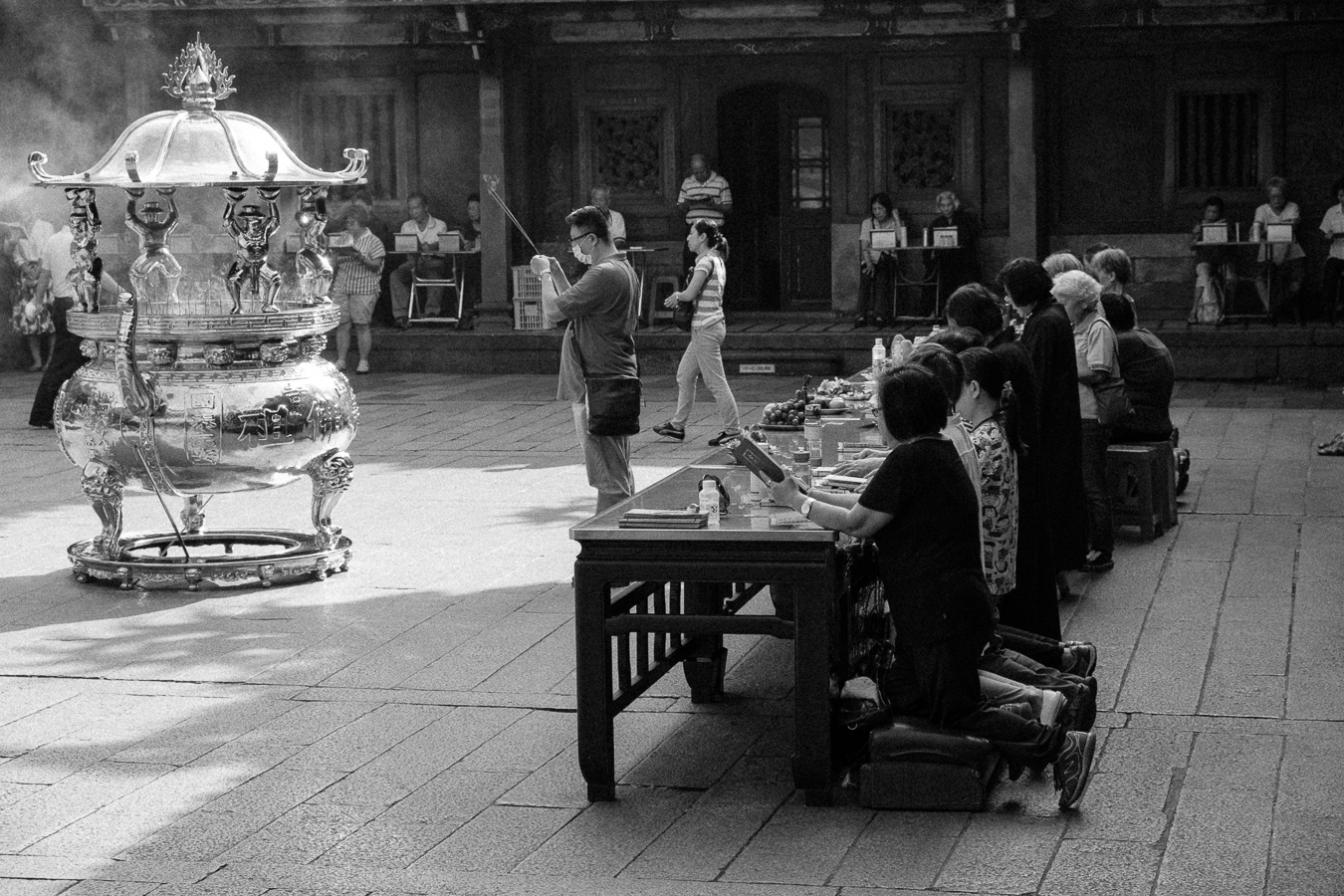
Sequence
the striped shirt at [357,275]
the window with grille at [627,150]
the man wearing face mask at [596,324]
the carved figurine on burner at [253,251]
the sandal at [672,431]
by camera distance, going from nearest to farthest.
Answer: the man wearing face mask at [596,324], the carved figurine on burner at [253,251], the sandal at [672,431], the striped shirt at [357,275], the window with grille at [627,150]

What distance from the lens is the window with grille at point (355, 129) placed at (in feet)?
69.4

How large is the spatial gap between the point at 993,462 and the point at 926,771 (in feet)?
5.02

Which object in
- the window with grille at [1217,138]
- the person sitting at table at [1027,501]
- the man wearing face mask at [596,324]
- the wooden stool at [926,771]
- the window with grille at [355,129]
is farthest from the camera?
the window with grille at [355,129]

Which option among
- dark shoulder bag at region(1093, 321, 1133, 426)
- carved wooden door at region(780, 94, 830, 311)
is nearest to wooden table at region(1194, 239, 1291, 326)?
carved wooden door at region(780, 94, 830, 311)

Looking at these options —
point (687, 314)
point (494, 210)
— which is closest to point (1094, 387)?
point (687, 314)

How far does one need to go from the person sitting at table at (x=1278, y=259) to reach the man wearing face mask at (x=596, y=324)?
11.0 meters

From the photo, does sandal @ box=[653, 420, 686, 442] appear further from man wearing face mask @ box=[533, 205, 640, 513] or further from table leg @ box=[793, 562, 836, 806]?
table leg @ box=[793, 562, 836, 806]

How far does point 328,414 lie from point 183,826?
3.88 m

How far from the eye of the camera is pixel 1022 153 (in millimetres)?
18875

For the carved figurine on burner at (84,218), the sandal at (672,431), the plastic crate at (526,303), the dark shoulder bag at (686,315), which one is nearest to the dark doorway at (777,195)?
the plastic crate at (526,303)

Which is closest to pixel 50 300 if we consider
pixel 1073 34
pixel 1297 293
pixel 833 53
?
pixel 833 53

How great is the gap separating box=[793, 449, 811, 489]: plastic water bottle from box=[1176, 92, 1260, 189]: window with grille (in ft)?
44.4

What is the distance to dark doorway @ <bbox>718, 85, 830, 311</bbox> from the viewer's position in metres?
20.9

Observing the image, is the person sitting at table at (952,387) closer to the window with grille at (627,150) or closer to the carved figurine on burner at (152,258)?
the carved figurine on burner at (152,258)
